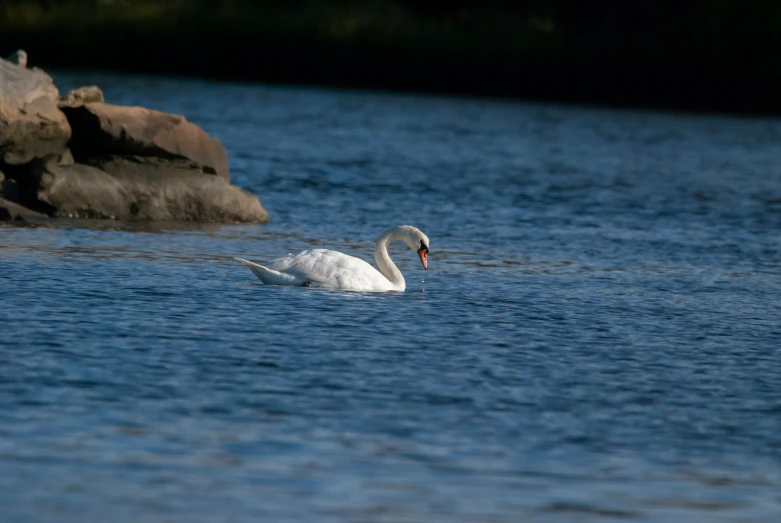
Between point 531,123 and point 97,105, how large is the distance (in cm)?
2838

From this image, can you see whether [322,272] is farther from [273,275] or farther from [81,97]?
[81,97]

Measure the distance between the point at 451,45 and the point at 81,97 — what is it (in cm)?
3947

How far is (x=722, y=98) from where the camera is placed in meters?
57.1

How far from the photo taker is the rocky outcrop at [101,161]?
2028 centimetres

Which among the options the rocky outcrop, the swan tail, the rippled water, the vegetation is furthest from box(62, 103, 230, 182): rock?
the vegetation

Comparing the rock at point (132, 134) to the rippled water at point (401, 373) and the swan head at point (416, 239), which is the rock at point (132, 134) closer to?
the rippled water at point (401, 373)

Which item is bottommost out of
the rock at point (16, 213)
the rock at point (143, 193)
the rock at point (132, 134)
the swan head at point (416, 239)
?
the rock at point (16, 213)

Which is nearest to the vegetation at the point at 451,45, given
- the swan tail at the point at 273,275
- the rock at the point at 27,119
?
the rock at the point at 27,119

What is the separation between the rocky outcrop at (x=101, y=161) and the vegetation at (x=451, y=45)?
38256mm

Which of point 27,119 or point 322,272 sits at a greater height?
point 27,119

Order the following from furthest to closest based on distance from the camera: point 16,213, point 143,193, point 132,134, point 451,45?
point 451,45 → point 132,134 → point 143,193 → point 16,213

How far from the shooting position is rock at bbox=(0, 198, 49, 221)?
64.3ft

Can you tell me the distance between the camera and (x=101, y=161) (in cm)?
2111

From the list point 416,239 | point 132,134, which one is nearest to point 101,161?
point 132,134
